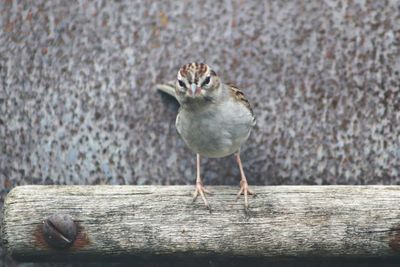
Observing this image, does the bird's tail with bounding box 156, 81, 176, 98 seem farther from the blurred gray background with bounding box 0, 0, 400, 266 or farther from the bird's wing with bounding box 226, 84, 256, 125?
the bird's wing with bounding box 226, 84, 256, 125

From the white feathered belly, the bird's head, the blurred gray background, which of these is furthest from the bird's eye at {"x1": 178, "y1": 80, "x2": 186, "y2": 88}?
the blurred gray background

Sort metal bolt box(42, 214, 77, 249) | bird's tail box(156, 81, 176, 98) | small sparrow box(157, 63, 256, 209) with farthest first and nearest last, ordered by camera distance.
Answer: bird's tail box(156, 81, 176, 98) < small sparrow box(157, 63, 256, 209) < metal bolt box(42, 214, 77, 249)

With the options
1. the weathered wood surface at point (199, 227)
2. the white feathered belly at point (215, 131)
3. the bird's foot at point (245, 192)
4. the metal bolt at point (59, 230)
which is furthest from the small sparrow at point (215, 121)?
the metal bolt at point (59, 230)

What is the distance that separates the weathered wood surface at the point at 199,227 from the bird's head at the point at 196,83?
460 mm

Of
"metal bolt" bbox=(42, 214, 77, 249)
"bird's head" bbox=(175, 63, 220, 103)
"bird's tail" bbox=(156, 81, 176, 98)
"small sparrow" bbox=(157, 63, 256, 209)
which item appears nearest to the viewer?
"metal bolt" bbox=(42, 214, 77, 249)

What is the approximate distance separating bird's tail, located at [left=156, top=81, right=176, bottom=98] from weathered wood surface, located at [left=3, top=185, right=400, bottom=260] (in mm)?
595

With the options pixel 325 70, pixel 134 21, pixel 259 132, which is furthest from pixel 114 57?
pixel 325 70

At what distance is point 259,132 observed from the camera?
10.9ft

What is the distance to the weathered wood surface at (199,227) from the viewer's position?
110 inches

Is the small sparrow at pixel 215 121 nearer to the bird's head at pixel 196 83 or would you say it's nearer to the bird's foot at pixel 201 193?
the bird's head at pixel 196 83

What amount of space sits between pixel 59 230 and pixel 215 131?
2.63 ft

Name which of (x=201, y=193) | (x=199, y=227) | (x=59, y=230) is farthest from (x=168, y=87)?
(x=59, y=230)

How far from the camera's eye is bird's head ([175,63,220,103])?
117 inches

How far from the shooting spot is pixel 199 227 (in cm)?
280
